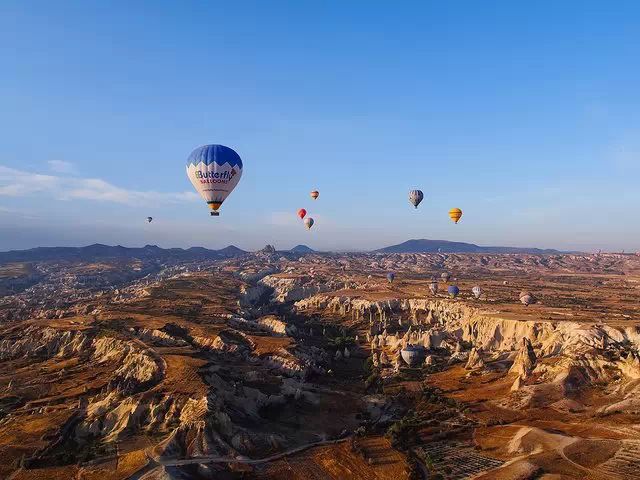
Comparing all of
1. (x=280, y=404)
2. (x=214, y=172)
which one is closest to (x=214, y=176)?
(x=214, y=172)

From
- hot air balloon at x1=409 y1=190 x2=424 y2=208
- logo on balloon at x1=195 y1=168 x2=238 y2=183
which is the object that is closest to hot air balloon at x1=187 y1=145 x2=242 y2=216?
logo on balloon at x1=195 y1=168 x2=238 y2=183

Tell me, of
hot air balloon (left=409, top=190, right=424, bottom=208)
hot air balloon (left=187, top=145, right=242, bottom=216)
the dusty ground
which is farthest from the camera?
hot air balloon (left=409, top=190, right=424, bottom=208)

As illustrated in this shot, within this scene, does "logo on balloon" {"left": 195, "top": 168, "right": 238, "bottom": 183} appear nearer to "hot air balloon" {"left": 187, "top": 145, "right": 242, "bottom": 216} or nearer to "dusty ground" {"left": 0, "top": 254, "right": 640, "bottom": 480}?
"hot air balloon" {"left": 187, "top": 145, "right": 242, "bottom": 216}

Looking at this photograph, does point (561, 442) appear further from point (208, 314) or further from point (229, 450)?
point (208, 314)

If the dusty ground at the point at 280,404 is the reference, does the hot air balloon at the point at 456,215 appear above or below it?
above

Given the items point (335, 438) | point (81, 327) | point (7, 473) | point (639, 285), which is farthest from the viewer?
point (639, 285)

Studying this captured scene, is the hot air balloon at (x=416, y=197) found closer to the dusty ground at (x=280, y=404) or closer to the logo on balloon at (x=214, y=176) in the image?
the dusty ground at (x=280, y=404)

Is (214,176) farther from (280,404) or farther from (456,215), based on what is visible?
(456,215)

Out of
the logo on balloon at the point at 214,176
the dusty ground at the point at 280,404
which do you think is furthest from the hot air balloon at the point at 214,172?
the dusty ground at the point at 280,404

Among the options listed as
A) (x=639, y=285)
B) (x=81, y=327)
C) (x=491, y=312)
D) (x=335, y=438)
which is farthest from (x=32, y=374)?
(x=639, y=285)
